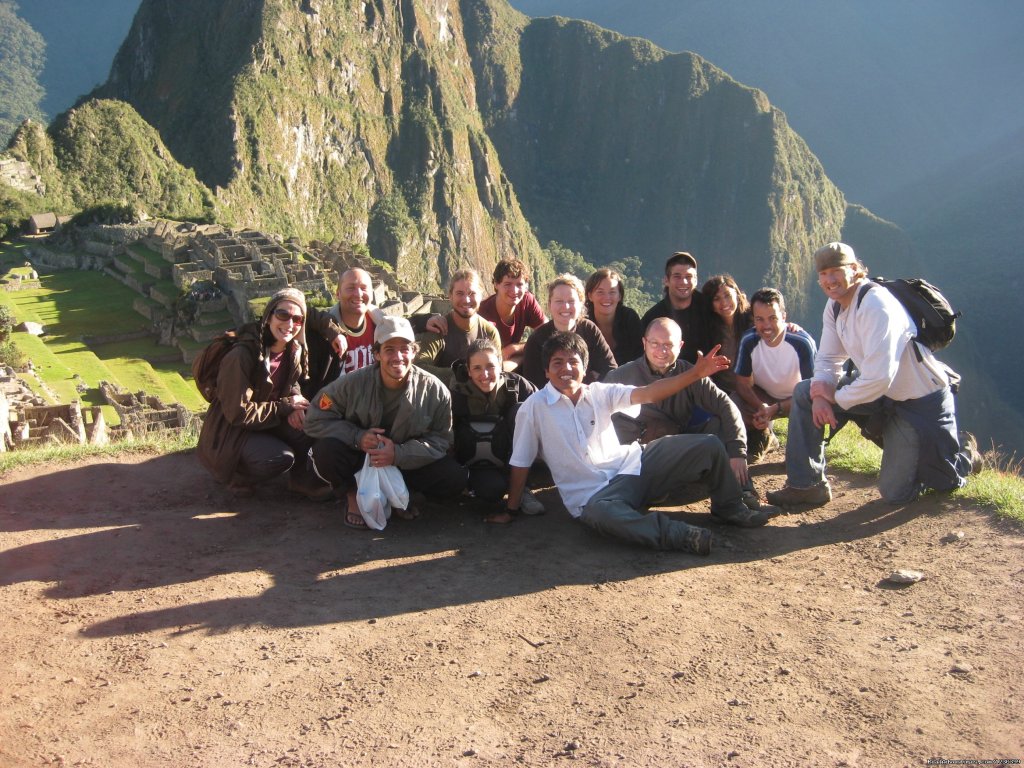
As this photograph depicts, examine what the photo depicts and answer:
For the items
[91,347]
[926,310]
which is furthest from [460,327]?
[91,347]

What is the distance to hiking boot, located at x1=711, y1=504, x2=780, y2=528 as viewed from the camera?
5.68 meters

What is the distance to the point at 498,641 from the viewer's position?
4309 millimetres

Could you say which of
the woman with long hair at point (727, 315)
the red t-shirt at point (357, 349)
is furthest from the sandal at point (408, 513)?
the woman with long hair at point (727, 315)

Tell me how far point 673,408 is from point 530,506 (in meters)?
1.26

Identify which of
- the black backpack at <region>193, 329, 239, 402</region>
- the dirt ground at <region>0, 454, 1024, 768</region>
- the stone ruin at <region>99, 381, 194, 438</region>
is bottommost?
the stone ruin at <region>99, 381, 194, 438</region>

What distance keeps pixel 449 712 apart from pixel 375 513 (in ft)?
6.93

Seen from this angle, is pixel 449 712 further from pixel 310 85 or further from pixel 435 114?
pixel 435 114

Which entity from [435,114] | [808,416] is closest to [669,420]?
[808,416]

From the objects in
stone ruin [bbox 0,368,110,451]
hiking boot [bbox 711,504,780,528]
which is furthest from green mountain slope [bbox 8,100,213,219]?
hiking boot [bbox 711,504,780,528]

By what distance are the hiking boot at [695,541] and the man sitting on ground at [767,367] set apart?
171 cm

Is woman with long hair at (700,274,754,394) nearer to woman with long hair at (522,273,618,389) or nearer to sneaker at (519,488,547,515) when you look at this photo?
woman with long hair at (522,273,618,389)

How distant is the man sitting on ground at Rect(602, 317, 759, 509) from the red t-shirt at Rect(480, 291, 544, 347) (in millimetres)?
1608

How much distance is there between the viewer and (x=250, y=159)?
99.2m

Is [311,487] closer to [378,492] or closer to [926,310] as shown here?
[378,492]
